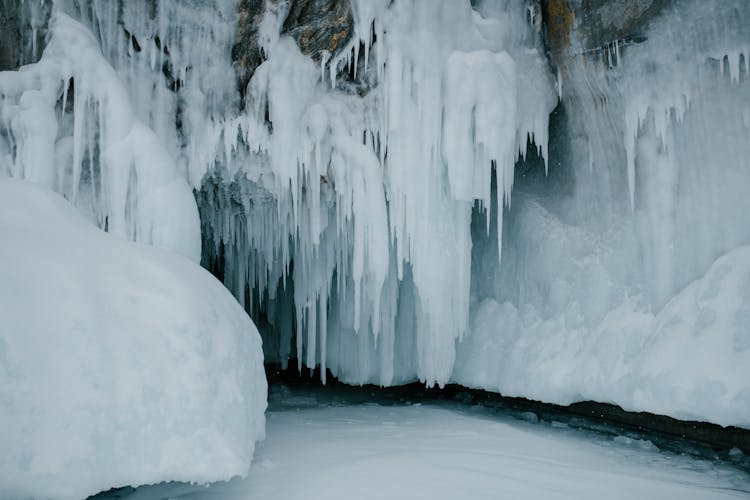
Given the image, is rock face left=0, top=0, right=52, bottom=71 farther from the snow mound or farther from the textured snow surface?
the snow mound

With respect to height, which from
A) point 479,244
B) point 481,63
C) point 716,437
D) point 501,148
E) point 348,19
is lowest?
point 716,437

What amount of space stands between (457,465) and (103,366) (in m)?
3.48

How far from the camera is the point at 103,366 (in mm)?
3006

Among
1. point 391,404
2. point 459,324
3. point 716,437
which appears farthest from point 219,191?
point 716,437

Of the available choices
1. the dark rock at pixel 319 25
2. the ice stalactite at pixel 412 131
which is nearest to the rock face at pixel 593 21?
the ice stalactite at pixel 412 131

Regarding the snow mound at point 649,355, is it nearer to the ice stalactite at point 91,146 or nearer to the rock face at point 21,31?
the ice stalactite at point 91,146

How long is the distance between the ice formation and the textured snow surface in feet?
5.44

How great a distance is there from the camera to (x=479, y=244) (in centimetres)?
838

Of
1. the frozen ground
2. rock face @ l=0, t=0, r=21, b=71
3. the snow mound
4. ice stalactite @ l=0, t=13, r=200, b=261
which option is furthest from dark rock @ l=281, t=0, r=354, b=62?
the frozen ground

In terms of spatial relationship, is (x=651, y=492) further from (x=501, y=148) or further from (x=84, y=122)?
(x=84, y=122)

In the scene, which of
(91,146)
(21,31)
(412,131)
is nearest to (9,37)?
(21,31)

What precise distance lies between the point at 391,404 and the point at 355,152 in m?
4.64

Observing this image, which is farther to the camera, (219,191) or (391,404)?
(391,404)

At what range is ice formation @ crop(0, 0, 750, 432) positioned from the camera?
524cm
